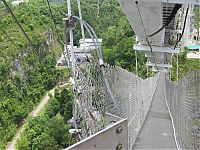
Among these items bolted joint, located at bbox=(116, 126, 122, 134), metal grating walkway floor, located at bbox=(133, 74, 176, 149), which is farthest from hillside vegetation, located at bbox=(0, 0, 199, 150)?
bolted joint, located at bbox=(116, 126, 122, 134)

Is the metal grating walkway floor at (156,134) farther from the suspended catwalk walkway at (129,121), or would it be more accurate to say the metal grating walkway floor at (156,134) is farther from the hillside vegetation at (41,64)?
the hillside vegetation at (41,64)

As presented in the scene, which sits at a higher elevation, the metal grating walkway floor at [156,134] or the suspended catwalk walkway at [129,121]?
the suspended catwalk walkway at [129,121]

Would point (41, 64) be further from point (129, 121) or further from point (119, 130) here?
point (119, 130)

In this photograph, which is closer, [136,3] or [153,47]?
[136,3]

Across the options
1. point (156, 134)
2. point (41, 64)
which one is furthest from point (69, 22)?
point (41, 64)

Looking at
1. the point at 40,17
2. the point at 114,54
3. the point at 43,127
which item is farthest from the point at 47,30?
the point at 43,127

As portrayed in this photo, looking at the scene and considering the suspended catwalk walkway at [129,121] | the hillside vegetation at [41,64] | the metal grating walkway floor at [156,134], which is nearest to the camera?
the suspended catwalk walkway at [129,121]

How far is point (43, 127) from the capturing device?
10234 millimetres

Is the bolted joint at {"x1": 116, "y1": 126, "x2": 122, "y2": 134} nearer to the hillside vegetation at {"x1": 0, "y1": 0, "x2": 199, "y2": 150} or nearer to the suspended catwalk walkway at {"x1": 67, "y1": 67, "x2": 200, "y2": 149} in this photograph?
the suspended catwalk walkway at {"x1": 67, "y1": 67, "x2": 200, "y2": 149}

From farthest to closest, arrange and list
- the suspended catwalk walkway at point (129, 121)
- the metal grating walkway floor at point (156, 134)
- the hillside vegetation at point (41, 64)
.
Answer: the hillside vegetation at point (41, 64)
the metal grating walkway floor at point (156, 134)
the suspended catwalk walkway at point (129, 121)

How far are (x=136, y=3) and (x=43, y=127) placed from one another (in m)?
8.50

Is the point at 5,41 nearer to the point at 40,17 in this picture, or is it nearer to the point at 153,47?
the point at 40,17

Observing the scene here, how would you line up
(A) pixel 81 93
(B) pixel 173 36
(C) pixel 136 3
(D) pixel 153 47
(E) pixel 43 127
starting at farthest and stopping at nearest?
(E) pixel 43 127 → (D) pixel 153 47 → (B) pixel 173 36 → (A) pixel 81 93 → (C) pixel 136 3

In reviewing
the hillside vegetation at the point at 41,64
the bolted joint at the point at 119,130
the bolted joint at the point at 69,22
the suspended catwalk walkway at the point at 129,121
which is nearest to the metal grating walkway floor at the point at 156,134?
the suspended catwalk walkway at the point at 129,121
